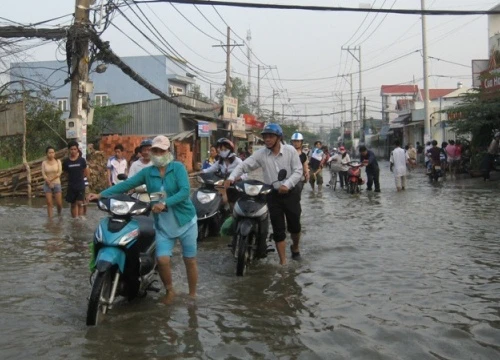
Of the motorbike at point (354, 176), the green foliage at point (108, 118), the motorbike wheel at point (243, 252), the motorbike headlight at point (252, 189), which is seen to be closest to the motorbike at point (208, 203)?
the motorbike wheel at point (243, 252)

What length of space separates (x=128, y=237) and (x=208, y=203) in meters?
3.99

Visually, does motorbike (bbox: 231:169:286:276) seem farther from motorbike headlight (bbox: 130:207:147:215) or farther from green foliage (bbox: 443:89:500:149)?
green foliage (bbox: 443:89:500:149)

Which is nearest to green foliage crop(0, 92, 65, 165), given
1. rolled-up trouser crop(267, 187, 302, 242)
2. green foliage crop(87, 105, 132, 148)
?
green foliage crop(87, 105, 132, 148)

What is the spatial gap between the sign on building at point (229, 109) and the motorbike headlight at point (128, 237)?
32.4m

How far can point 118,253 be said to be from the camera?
4867 millimetres

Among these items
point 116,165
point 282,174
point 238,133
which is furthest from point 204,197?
point 238,133

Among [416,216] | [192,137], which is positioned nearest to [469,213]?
[416,216]

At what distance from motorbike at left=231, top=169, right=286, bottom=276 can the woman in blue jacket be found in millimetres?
1177

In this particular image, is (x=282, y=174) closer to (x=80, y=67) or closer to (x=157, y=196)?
(x=157, y=196)

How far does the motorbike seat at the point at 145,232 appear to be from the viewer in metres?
5.36

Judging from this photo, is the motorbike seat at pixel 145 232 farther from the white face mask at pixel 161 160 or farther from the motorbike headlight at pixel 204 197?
the motorbike headlight at pixel 204 197

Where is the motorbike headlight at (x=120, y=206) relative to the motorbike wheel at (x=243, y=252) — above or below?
above

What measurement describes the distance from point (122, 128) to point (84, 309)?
2907 centimetres

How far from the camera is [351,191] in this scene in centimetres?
1805
